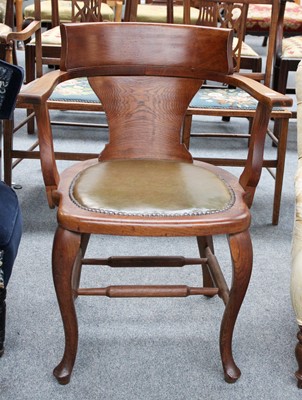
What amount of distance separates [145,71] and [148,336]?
756mm

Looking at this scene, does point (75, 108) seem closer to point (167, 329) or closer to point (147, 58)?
point (147, 58)

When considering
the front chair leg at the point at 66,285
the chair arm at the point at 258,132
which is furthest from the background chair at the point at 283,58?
the front chair leg at the point at 66,285

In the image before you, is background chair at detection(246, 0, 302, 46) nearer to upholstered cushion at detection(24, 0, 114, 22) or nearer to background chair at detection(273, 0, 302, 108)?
upholstered cushion at detection(24, 0, 114, 22)

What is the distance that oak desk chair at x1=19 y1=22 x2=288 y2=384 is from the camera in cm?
134

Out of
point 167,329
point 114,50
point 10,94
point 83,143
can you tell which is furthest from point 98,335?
point 83,143

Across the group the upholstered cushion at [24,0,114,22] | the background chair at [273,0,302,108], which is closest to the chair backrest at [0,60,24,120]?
the background chair at [273,0,302,108]

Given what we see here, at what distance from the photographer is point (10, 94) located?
1.49 meters

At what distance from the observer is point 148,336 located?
1.70 metres

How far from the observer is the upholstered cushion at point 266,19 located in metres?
4.00

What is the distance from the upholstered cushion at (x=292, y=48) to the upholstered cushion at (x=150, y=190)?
149 cm

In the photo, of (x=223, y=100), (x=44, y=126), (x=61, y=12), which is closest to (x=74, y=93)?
(x=223, y=100)

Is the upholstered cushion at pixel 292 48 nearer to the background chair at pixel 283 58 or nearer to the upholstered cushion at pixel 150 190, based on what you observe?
the background chair at pixel 283 58

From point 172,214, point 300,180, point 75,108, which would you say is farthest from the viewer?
point 75,108

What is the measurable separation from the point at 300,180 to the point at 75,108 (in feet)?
3.19
